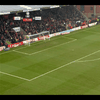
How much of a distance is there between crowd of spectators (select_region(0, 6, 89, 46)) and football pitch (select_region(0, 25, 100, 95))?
18.3ft

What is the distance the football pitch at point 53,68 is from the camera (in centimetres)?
3669

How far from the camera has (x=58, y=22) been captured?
275 feet

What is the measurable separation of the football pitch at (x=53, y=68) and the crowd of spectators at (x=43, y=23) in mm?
5585

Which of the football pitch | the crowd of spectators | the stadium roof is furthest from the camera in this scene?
the crowd of spectators

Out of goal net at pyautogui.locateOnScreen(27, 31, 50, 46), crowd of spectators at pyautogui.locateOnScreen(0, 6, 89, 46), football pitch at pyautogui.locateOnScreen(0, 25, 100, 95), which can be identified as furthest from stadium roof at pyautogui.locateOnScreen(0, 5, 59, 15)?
football pitch at pyautogui.locateOnScreen(0, 25, 100, 95)

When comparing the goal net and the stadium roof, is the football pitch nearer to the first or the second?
the goal net

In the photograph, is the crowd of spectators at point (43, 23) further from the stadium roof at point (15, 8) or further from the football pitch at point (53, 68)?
the football pitch at point (53, 68)

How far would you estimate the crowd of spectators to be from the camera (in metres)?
64.8

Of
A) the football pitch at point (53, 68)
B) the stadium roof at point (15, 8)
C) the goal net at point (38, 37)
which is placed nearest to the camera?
the football pitch at point (53, 68)

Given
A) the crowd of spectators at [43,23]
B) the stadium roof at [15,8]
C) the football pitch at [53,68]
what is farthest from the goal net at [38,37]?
the stadium roof at [15,8]

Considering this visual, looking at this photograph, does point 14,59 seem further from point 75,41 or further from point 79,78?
point 75,41

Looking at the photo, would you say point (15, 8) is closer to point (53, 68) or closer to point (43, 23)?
point (43, 23)

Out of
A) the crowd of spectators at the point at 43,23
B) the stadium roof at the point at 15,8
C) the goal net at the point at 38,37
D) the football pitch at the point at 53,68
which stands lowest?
the football pitch at the point at 53,68

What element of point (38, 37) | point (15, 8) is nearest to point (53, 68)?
point (38, 37)
